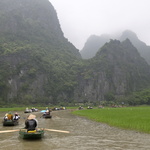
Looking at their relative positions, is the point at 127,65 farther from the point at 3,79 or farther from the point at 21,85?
the point at 3,79

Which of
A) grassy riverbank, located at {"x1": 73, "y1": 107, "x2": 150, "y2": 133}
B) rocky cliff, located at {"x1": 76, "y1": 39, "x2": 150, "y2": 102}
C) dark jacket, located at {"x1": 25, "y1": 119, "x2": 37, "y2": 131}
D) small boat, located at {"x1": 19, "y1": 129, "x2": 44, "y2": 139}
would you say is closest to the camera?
small boat, located at {"x1": 19, "y1": 129, "x2": 44, "y2": 139}

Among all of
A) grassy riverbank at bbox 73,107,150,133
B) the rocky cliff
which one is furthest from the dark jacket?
the rocky cliff

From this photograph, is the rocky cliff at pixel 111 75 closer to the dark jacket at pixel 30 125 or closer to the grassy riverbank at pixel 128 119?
the grassy riverbank at pixel 128 119

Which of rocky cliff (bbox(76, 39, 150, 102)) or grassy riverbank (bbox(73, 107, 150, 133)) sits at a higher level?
rocky cliff (bbox(76, 39, 150, 102))

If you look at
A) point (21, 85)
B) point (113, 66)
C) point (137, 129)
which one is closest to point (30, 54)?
point (21, 85)

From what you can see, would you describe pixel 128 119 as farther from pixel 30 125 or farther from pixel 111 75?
pixel 111 75

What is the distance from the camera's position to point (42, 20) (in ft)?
591

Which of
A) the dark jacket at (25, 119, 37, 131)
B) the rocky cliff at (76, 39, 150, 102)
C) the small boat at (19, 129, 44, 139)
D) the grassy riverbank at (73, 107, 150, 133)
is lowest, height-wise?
the grassy riverbank at (73, 107, 150, 133)

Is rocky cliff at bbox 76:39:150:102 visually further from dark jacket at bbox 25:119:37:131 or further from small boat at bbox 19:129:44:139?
small boat at bbox 19:129:44:139

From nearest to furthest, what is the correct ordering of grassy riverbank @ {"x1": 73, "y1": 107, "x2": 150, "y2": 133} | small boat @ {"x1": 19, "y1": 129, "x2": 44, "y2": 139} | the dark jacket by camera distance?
small boat @ {"x1": 19, "y1": 129, "x2": 44, "y2": 139} < the dark jacket < grassy riverbank @ {"x1": 73, "y1": 107, "x2": 150, "y2": 133}

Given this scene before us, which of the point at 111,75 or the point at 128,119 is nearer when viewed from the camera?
the point at 128,119

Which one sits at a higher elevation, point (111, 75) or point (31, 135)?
point (111, 75)

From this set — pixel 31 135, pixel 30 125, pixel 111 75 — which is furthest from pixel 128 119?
pixel 111 75

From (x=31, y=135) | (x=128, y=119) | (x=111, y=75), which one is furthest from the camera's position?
(x=111, y=75)
